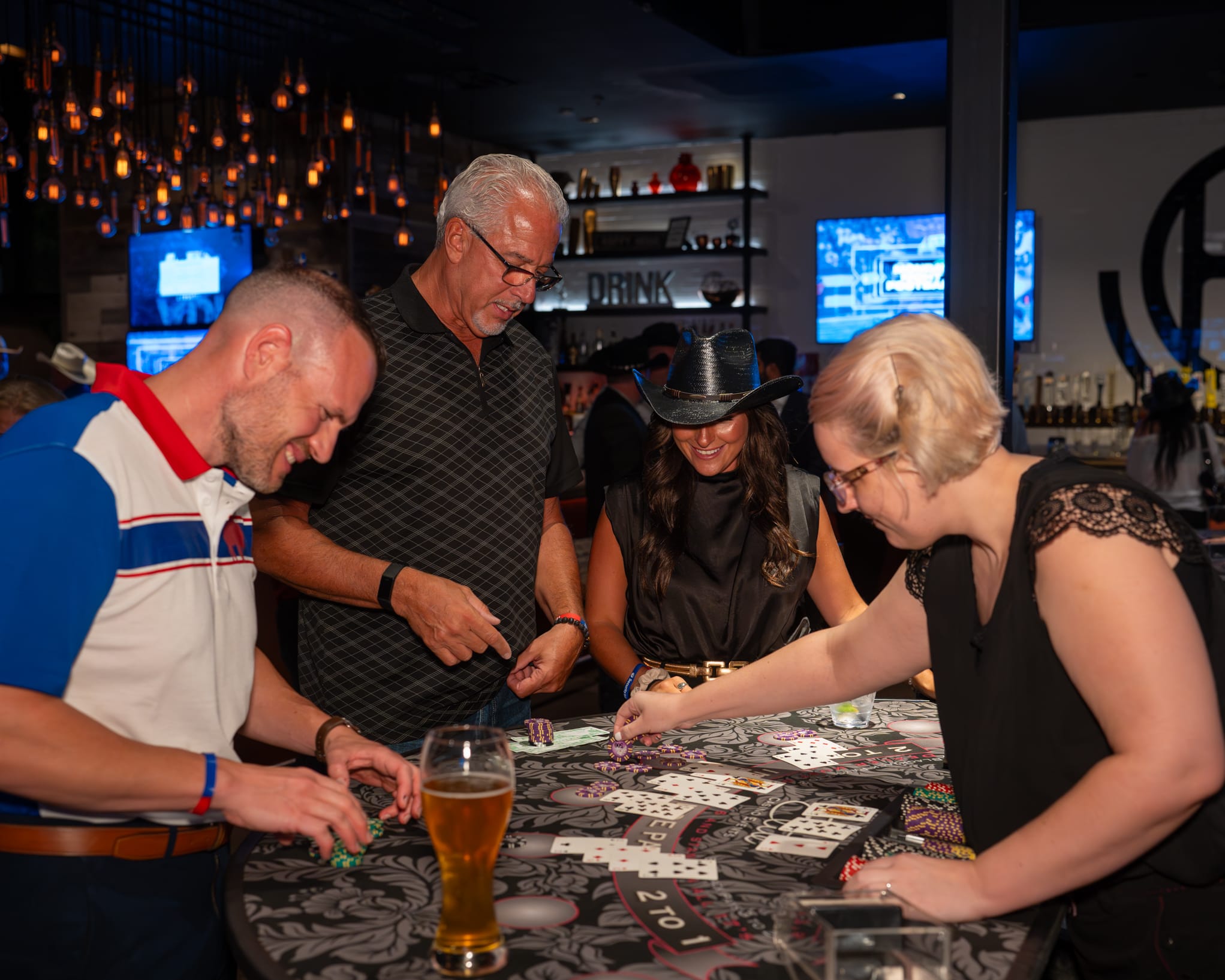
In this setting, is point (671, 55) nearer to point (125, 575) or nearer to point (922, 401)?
point (922, 401)

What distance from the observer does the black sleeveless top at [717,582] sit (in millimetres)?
2846

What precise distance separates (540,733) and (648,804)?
0.42 metres

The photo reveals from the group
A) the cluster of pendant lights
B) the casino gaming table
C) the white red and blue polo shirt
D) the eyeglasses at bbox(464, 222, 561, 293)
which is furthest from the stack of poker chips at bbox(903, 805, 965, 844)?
the cluster of pendant lights

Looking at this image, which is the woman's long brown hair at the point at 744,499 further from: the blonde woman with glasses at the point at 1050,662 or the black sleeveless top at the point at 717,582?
the blonde woman with glasses at the point at 1050,662

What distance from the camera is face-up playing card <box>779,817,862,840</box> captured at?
5.35 ft

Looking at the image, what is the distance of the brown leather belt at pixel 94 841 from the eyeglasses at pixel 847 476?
1009 millimetres

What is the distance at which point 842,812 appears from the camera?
172cm

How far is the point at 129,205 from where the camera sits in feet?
30.9

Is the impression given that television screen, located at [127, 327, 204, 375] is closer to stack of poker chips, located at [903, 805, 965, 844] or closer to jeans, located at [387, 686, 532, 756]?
jeans, located at [387, 686, 532, 756]

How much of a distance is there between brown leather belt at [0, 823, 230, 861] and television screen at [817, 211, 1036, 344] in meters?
8.05

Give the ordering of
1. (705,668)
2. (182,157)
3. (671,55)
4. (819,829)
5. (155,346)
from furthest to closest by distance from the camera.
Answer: (155,346) < (182,157) < (671,55) < (705,668) < (819,829)

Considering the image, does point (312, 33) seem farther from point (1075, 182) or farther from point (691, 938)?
point (691, 938)

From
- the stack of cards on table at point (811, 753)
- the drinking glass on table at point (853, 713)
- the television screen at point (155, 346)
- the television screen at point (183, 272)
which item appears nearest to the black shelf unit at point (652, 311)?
the television screen at point (183, 272)

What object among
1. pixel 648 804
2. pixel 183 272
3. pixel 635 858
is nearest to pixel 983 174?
pixel 648 804
